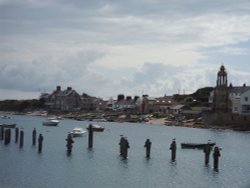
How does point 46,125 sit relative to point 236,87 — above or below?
below

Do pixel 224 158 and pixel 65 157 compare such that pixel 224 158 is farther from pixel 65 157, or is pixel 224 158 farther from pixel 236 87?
pixel 236 87

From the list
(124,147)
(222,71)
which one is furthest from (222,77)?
(124,147)

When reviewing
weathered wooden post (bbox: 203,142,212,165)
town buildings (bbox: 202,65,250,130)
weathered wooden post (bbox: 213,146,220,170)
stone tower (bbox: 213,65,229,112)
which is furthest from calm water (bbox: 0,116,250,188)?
stone tower (bbox: 213,65,229,112)

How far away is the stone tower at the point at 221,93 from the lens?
164 m

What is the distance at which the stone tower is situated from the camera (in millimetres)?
164000

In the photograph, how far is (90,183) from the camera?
4200 centimetres

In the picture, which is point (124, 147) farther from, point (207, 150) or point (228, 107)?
point (228, 107)

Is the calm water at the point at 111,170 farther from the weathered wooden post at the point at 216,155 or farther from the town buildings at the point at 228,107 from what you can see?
the town buildings at the point at 228,107

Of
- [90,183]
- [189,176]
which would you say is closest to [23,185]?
[90,183]

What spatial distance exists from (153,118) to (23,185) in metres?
157

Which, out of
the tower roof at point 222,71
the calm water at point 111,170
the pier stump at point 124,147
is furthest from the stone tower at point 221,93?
the pier stump at point 124,147

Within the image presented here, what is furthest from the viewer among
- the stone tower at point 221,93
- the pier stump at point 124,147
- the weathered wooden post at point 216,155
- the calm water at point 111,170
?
the stone tower at point 221,93

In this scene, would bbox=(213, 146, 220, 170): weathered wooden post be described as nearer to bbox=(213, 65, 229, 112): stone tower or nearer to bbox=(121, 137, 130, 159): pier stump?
bbox=(121, 137, 130, 159): pier stump

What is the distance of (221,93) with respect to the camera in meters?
165
